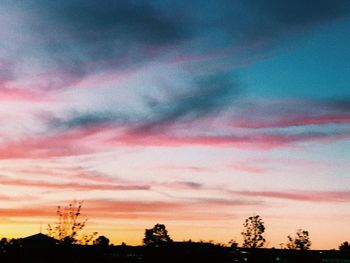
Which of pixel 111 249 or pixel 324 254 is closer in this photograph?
pixel 111 249

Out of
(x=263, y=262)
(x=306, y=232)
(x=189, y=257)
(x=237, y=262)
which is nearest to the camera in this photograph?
(x=189, y=257)

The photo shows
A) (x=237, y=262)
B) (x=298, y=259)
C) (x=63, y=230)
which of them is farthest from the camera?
(x=298, y=259)

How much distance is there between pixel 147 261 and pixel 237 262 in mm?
8877

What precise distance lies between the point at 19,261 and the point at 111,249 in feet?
33.4

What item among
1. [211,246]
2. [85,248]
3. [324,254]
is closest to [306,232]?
[324,254]

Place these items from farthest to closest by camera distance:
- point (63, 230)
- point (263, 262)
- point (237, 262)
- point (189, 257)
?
1. point (263, 262)
2. point (237, 262)
3. point (189, 257)
4. point (63, 230)

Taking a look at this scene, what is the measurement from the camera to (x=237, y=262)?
50.2 m

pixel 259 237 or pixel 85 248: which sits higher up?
pixel 259 237

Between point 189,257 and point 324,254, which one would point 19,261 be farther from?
point 324,254

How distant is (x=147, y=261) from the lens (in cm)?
4953

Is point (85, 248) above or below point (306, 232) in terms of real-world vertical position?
below

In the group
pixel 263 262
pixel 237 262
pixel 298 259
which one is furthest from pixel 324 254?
pixel 237 262

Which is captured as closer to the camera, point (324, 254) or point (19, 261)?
point (19, 261)

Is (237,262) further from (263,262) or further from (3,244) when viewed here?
(3,244)
